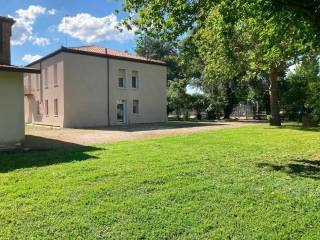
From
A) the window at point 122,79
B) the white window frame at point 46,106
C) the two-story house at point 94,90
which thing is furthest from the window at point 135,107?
the white window frame at point 46,106

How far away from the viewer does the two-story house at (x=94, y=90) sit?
1083 inches

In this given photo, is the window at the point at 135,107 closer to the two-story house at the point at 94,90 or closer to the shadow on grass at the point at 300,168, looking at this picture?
the two-story house at the point at 94,90

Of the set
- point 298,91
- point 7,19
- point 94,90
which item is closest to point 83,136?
point 7,19

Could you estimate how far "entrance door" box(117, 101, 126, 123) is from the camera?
31000 mm

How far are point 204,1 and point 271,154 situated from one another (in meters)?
5.19

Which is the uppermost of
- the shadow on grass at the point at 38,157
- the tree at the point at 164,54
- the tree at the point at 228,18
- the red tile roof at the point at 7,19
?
the tree at the point at 164,54

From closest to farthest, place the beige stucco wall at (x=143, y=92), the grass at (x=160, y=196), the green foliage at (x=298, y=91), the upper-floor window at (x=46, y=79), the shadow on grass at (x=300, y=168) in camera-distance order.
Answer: the grass at (x=160, y=196) < the shadow on grass at (x=300, y=168) < the green foliage at (x=298, y=91) < the upper-floor window at (x=46, y=79) < the beige stucco wall at (x=143, y=92)

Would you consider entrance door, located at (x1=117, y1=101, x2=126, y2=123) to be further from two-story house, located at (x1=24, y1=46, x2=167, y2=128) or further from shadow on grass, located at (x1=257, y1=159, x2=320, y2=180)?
shadow on grass, located at (x1=257, y1=159, x2=320, y2=180)

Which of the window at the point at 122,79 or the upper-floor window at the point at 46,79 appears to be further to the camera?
the window at the point at 122,79

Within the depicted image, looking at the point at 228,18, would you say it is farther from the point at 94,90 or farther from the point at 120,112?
the point at 120,112

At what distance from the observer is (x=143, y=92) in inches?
A: 1288

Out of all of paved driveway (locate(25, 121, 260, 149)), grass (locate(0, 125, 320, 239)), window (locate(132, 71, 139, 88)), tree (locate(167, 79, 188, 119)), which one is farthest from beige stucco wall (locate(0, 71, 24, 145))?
tree (locate(167, 79, 188, 119))

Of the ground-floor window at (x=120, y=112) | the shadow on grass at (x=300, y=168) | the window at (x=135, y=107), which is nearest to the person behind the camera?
the shadow on grass at (x=300, y=168)

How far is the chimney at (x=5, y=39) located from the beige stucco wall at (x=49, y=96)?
12009mm
